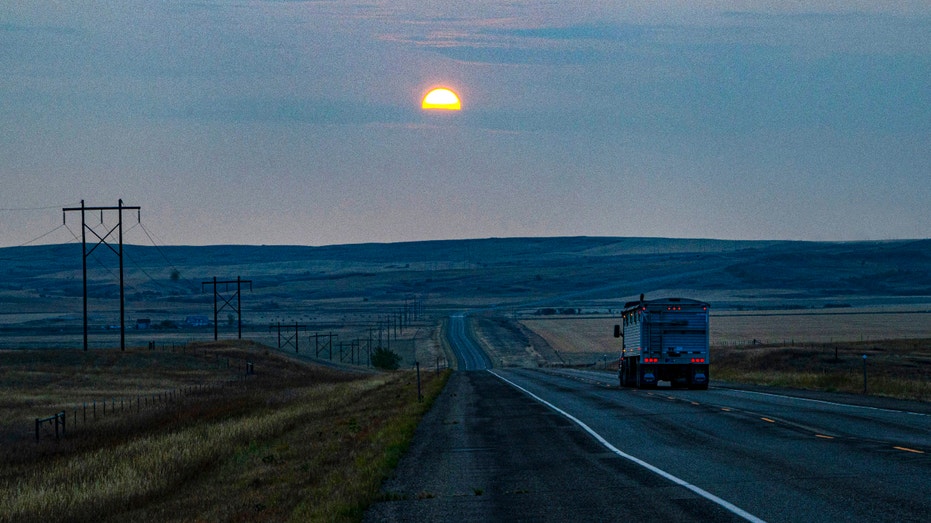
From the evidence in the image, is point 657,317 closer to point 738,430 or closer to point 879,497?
point 738,430

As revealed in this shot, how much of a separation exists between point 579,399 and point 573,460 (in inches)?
734

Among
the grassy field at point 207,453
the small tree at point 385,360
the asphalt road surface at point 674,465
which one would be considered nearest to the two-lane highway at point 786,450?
the asphalt road surface at point 674,465

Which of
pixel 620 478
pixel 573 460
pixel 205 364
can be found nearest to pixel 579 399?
pixel 573 460

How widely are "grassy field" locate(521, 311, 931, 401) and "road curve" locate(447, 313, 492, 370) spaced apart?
32.2ft

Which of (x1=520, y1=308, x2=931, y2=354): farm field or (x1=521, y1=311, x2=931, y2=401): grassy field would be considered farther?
(x1=520, y1=308, x2=931, y2=354): farm field

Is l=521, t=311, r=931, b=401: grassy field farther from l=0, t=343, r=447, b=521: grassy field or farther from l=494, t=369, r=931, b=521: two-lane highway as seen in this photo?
l=0, t=343, r=447, b=521: grassy field

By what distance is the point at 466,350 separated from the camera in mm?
127750

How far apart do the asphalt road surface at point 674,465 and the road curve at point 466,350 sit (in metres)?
70.8

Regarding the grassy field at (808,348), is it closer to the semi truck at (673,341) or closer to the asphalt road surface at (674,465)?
the semi truck at (673,341)

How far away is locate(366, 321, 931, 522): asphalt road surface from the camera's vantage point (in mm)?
13508

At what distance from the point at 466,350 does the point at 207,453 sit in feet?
323

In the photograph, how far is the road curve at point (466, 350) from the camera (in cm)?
10463

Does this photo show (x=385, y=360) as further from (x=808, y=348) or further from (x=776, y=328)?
(x=776, y=328)

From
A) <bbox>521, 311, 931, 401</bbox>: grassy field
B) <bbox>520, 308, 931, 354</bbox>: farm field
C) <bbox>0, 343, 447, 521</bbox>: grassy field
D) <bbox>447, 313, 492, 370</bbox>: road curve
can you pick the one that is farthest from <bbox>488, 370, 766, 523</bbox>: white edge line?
<bbox>520, 308, 931, 354</bbox>: farm field
